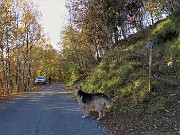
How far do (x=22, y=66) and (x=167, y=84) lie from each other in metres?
32.4

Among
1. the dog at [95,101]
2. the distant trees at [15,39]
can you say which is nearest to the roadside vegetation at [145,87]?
the dog at [95,101]

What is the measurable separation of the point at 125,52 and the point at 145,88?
838 centimetres

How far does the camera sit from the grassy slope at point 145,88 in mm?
8781

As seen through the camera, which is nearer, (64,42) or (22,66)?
(22,66)

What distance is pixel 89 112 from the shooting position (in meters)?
12.1

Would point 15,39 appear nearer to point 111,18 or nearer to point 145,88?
point 111,18

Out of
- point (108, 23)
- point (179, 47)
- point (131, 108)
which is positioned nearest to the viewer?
point (131, 108)

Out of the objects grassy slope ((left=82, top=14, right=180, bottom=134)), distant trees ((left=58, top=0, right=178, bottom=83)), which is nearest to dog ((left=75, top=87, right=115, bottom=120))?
grassy slope ((left=82, top=14, right=180, bottom=134))

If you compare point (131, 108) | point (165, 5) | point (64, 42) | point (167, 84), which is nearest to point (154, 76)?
point (167, 84)

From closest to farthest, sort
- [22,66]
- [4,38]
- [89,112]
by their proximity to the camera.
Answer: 1. [89,112]
2. [4,38]
3. [22,66]

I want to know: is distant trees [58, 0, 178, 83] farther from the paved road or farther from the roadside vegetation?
the paved road

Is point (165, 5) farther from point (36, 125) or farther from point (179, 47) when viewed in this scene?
point (36, 125)

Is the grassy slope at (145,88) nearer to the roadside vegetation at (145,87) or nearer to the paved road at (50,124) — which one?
the roadside vegetation at (145,87)

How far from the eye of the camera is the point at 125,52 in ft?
64.1
